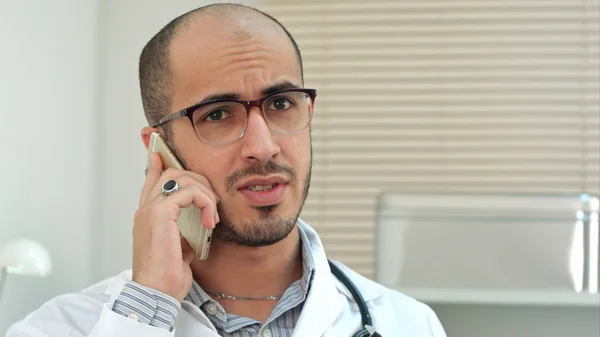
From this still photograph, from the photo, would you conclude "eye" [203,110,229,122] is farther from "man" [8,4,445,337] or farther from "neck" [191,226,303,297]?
"neck" [191,226,303,297]

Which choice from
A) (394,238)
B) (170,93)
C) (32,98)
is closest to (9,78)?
(32,98)

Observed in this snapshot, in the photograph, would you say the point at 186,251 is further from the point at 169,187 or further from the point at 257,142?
the point at 257,142

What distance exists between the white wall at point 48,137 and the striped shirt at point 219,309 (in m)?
0.55

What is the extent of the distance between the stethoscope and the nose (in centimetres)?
38

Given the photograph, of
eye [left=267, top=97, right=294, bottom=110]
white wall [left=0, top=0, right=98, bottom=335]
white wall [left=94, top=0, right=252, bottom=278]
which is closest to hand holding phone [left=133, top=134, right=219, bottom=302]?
eye [left=267, top=97, right=294, bottom=110]

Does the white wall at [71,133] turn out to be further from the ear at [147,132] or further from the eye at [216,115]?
the eye at [216,115]

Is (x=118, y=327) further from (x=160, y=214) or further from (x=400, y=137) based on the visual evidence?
(x=400, y=137)

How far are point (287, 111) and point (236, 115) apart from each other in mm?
113

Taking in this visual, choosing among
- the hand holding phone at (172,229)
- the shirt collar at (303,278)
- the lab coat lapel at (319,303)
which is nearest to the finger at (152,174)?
the hand holding phone at (172,229)

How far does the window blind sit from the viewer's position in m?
2.33

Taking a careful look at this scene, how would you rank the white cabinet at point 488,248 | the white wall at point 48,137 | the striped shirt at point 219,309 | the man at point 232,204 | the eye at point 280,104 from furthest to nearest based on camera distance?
the white cabinet at point 488,248, the white wall at point 48,137, the eye at point 280,104, the man at point 232,204, the striped shirt at point 219,309

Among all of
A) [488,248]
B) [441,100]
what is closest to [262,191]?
[488,248]

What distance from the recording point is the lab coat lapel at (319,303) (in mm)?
1375

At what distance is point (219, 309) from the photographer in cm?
140
